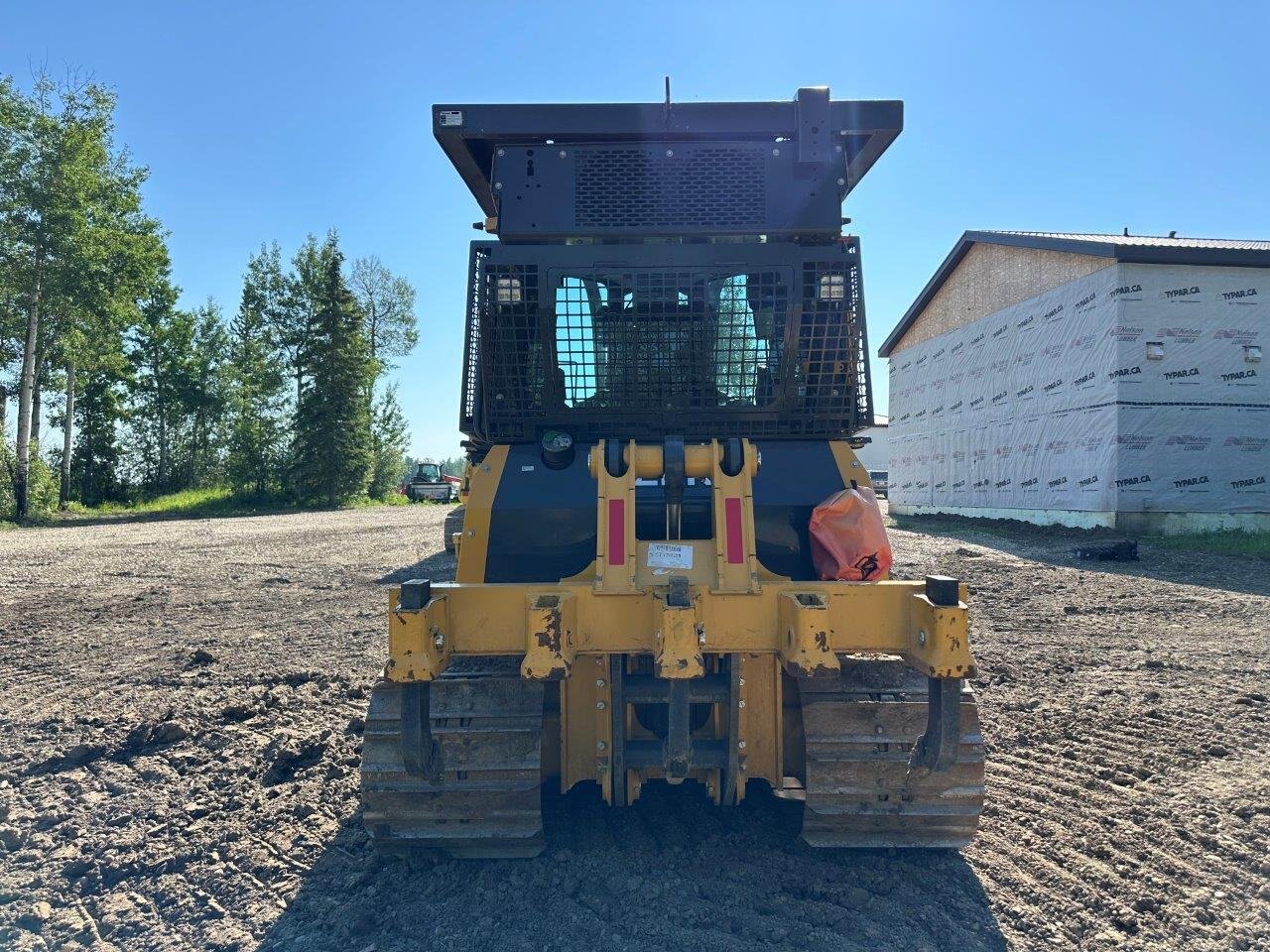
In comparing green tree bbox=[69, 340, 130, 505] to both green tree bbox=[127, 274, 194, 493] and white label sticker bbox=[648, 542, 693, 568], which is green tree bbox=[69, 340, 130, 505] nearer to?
green tree bbox=[127, 274, 194, 493]

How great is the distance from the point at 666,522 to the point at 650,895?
1.36 metres

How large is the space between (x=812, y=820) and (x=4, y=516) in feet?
81.8

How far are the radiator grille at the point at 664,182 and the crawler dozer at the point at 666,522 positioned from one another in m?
0.01

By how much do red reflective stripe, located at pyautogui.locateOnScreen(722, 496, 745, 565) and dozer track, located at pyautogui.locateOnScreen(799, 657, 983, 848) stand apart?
545 millimetres

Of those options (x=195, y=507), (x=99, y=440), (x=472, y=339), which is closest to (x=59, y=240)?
(x=195, y=507)

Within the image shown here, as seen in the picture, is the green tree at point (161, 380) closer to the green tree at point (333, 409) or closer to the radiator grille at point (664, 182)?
the green tree at point (333, 409)

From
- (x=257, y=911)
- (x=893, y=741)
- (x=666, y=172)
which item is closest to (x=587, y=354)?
(x=666, y=172)

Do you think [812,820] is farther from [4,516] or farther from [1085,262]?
[4,516]

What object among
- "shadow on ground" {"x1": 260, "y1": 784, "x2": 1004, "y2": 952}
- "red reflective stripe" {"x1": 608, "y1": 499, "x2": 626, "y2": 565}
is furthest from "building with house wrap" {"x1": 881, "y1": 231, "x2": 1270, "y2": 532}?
"red reflective stripe" {"x1": 608, "y1": 499, "x2": 626, "y2": 565}

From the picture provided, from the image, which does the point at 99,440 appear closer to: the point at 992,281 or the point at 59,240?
the point at 59,240

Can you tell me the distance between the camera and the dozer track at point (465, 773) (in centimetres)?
288

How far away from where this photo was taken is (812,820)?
Answer: 9.55 feet

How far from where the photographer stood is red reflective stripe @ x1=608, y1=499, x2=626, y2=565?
2867mm

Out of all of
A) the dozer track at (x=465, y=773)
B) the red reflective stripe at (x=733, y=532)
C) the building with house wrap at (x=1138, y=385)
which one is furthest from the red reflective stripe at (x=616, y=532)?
the building with house wrap at (x=1138, y=385)
